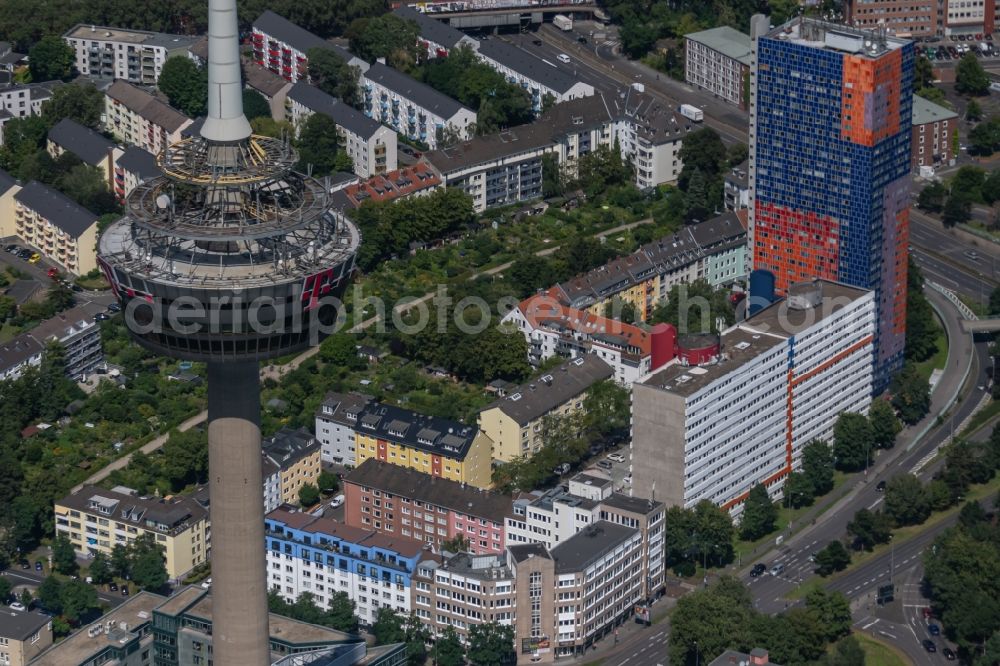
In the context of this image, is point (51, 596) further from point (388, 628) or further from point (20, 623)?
point (388, 628)

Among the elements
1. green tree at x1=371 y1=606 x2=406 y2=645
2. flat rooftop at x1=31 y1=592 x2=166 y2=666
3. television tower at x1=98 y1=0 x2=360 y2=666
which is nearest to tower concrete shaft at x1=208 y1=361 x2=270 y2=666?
television tower at x1=98 y1=0 x2=360 y2=666

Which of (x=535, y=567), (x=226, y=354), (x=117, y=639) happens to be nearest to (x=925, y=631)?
(x=535, y=567)

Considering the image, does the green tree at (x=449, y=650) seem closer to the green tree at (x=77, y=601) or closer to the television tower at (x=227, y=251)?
the green tree at (x=77, y=601)

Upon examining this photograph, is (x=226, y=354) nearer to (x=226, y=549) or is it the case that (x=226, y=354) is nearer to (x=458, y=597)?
(x=226, y=549)

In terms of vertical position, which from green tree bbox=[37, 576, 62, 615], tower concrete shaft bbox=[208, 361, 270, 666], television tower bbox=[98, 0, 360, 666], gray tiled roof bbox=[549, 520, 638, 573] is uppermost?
television tower bbox=[98, 0, 360, 666]

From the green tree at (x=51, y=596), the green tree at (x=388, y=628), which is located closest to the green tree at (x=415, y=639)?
the green tree at (x=388, y=628)

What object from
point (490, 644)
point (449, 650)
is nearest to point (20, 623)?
point (449, 650)

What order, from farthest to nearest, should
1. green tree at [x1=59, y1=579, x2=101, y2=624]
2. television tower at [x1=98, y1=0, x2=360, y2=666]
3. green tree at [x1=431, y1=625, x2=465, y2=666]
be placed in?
green tree at [x1=59, y1=579, x2=101, y2=624], green tree at [x1=431, y1=625, x2=465, y2=666], television tower at [x1=98, y1=0, x2=360, y2=666]

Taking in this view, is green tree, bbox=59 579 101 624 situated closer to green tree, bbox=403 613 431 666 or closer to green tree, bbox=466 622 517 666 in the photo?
green tree, bbox=403 613 431 666
